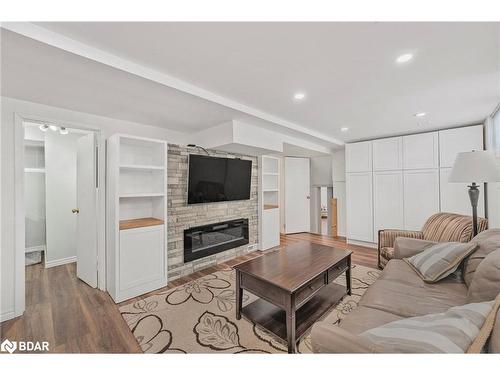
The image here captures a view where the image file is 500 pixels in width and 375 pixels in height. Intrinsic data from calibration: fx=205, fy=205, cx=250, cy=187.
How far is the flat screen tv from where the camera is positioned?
3.23 m

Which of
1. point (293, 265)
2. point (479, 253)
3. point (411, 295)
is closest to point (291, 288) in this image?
point (293, 265)

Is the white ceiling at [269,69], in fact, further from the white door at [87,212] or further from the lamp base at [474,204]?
the lamp base at [474,204]

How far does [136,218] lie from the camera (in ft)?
9.75

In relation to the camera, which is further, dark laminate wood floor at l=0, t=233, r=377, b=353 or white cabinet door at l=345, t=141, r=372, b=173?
white cabinet door at l=345, t=141, r=372, b=173

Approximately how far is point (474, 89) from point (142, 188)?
166 inches

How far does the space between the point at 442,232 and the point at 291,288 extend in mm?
2211

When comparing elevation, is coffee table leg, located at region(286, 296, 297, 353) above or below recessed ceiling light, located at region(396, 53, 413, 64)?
below

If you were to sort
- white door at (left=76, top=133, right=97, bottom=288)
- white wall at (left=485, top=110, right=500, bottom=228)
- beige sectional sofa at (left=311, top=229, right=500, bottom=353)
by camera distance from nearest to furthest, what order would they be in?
1. beige sectional sofa at (left=311, top=229, right=500, bottom=353)
2. white door at (left=76, top=133, right=97, bottom=288)
3. white wall at (left=485, top=110, right=500, bottom=228)

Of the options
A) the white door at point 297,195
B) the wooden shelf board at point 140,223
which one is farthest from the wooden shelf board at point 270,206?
the wooden shelf board at point 140,223

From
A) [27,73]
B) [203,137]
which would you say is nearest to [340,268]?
[203,137]

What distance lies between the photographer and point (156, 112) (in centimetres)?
260

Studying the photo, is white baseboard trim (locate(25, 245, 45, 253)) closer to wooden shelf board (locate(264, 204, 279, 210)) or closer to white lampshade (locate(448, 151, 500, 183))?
wooden shelf board (locate(264, 204, 279, 210))

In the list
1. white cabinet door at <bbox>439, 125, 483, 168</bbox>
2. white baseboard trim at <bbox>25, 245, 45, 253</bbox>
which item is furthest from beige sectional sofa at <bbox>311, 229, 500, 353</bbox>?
white baseboard trim at <bbox>25, 245, 45, 253</bbox>

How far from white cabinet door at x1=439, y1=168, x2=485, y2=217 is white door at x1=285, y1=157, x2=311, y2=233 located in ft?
9.75
